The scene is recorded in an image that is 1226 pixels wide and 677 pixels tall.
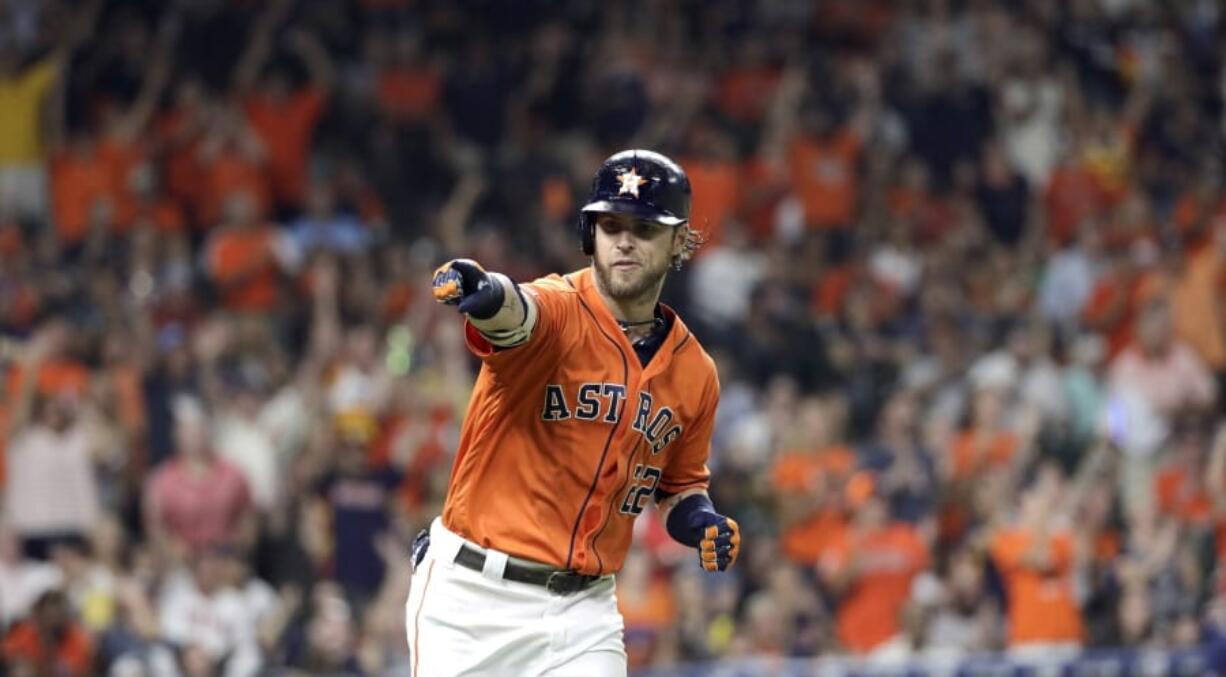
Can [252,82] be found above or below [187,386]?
above

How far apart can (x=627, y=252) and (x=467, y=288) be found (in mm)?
711

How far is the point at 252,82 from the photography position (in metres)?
14.7

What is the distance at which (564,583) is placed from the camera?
5445 millimetres

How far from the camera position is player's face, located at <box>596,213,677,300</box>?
5379mm

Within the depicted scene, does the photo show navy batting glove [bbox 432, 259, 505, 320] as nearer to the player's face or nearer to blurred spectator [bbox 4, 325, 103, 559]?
the player's face

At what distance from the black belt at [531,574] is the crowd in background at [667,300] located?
4728 mm

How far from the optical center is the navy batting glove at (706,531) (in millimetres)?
5555

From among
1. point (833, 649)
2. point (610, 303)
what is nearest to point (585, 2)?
point (833, 649)

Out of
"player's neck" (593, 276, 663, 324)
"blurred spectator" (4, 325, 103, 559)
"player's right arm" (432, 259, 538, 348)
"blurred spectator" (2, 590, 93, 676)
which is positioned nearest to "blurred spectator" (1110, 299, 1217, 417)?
"blurred spectator" (4, 325, 103, 559)

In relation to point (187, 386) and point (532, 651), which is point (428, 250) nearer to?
point (187, 386)

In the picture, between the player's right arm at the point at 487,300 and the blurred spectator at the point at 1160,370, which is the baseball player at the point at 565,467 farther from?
the blurred spectator at the point at 1160,370

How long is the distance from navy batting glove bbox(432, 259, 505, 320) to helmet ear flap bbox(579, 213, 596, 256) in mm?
703

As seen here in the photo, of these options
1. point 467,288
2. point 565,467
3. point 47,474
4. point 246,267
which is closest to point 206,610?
point 47,474

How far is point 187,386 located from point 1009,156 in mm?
6040
